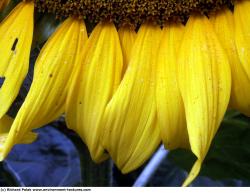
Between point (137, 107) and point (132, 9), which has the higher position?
point (132, 9)

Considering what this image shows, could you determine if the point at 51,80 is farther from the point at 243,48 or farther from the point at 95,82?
the point at 243,48

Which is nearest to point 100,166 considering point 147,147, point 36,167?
point 147,147

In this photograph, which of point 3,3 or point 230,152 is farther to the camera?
point 230,152

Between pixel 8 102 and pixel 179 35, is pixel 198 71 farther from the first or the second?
pixel 8 102

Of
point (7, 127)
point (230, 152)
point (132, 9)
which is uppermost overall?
point (132, 9)

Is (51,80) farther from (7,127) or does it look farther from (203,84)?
(203,84)

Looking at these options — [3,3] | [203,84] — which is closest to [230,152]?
[203,84]
